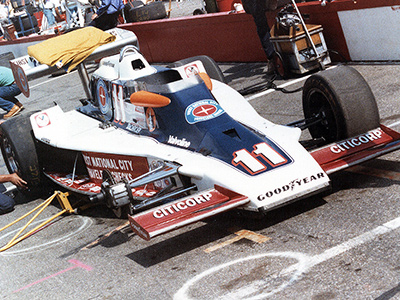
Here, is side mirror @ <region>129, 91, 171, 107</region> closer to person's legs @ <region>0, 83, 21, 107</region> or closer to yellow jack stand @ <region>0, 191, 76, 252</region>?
yellow jack stand @ <region>0, 191, 76, 252</region>

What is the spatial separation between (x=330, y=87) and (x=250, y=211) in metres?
1.63

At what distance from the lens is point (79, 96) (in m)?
15.4

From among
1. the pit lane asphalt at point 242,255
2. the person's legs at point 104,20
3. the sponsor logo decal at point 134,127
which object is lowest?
the pit lane asphalt at point 242,255

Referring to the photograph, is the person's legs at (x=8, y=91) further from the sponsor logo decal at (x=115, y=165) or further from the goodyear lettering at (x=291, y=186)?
the goodyear lettering at (x=291, y=186)

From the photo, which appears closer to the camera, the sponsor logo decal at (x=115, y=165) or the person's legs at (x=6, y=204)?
the sponsor logo decal at (x=115, y=165)

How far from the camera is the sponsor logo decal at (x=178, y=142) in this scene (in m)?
6.35

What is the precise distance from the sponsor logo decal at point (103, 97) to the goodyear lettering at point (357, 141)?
3068mm

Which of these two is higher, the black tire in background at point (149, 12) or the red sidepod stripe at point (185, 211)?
the black tire in background at point (149, 12)

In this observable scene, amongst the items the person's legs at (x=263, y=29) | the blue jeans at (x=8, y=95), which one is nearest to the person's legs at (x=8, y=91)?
the blue jeans at (x=8, y=95)

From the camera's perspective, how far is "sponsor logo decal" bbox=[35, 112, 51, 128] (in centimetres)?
832

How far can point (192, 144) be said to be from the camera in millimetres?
6273

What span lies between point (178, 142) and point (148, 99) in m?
0.62

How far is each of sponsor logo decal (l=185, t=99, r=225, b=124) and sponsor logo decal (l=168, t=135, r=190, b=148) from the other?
197 mm

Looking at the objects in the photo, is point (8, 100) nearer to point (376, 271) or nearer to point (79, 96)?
point (79, 96)
